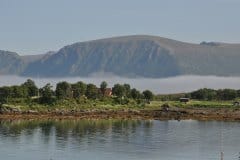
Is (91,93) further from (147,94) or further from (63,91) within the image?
(147,94)

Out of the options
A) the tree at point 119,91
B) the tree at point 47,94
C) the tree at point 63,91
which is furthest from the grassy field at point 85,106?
the tree at point 119,91

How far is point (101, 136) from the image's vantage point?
287ft

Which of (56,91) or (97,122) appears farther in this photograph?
(56,91)

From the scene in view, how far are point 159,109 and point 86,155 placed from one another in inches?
3286

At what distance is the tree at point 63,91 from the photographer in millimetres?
144675

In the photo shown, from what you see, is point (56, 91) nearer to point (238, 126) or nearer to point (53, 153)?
point (238, 126)

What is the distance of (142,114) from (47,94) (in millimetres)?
23222

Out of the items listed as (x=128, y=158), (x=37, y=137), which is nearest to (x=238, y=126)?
(x=37, y=137)

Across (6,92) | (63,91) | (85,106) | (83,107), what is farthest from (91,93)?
(6,92)

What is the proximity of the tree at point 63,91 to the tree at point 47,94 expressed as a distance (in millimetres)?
1748

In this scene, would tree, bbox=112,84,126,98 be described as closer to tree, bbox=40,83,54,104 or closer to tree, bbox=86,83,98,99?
tree, bbox=86,83,98,99

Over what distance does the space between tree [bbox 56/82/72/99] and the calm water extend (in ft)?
92.1

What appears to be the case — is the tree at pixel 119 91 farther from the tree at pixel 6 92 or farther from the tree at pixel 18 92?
the tree at pixel 6 92

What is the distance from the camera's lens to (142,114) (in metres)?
134
